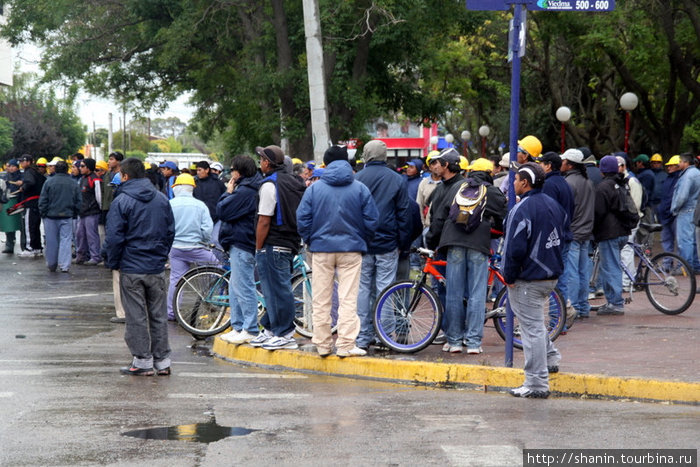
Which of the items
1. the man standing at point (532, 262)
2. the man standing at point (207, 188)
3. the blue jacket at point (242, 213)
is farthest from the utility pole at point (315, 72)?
the man standing at point (532, 262)

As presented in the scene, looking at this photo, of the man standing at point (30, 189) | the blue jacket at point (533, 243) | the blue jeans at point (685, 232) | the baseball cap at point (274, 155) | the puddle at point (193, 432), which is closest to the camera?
the puddle at point (193, 432)

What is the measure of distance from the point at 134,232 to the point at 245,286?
1614mm

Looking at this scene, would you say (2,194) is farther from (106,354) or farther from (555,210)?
(555,210)

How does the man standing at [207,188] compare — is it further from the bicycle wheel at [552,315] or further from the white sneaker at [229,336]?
the bicycle wheel at [552,315]

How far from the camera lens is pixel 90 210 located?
2108 cm

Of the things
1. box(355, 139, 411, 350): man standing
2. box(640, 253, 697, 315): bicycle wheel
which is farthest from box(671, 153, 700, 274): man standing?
box(355, 139, 411, 350): man standing

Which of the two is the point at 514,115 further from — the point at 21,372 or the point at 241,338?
the point at 21,372

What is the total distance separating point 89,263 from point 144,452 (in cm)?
1530

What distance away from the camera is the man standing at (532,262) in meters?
8.78

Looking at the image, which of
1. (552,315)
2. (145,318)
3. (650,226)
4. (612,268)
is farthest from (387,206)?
(650,226)

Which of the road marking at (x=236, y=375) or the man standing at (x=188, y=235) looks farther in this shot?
the man standing at (x=188, y=235)

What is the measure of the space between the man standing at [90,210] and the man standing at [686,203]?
10363mm

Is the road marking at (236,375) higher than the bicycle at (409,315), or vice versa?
the bicycle at (409,315)

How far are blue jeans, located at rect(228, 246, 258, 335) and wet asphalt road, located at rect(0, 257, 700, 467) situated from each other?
55 centimetres
